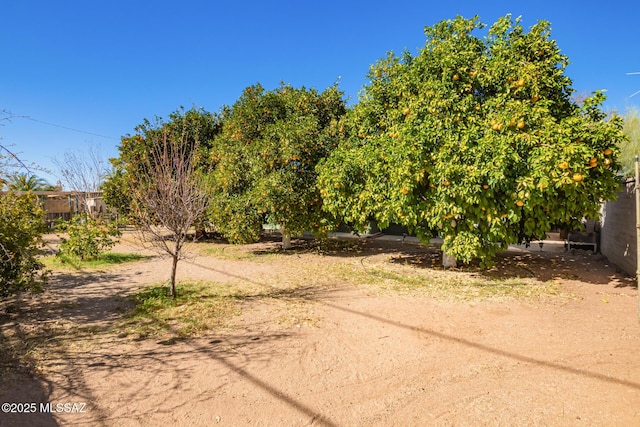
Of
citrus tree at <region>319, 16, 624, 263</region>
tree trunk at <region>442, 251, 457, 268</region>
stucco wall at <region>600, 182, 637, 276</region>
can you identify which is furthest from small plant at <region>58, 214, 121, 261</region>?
stucco wall at <region>600, 182, 637, 276</region>

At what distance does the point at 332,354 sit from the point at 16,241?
5394 mm

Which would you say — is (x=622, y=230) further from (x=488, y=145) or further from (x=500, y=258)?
(x=488, y=145)

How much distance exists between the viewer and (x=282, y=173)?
10.9m

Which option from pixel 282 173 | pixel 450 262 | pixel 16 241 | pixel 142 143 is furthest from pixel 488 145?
pixel 142 143

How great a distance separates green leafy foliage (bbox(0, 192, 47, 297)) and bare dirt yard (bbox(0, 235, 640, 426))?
1.73 feet

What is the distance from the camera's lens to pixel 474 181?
263 inches

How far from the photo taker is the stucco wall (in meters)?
7.76

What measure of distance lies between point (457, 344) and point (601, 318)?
8.88ft

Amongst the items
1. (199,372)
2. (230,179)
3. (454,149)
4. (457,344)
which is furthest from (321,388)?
(230,179)

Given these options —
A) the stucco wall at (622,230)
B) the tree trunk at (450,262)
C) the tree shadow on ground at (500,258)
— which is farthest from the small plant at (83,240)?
the stucco wall at (622,230)

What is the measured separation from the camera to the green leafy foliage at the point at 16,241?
18.1ft

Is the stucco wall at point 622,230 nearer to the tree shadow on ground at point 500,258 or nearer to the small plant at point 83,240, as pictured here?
the tree shadow on ground at point 500,258

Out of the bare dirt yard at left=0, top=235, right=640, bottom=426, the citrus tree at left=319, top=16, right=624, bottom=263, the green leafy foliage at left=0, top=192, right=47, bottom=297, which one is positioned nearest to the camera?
the bare dirt yard at left=0, top=235, right=640, bottom=426

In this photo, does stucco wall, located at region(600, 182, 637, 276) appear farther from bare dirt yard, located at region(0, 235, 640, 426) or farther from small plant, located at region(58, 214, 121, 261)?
small plant, located at region(58, 214, 121, 261)
